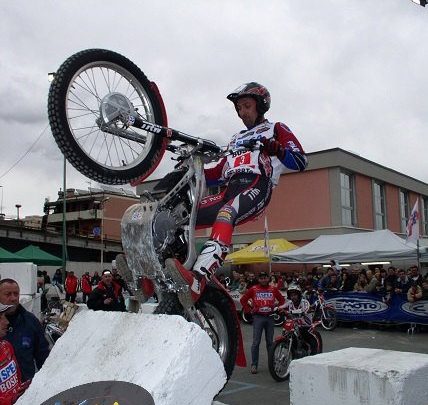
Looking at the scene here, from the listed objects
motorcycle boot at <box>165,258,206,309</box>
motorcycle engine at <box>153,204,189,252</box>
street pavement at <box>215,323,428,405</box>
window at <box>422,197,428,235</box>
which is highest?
window at <box>422,197,428,235</box>

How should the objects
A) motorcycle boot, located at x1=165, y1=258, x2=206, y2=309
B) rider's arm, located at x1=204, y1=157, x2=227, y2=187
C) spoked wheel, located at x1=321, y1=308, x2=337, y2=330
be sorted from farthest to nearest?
spoked wheel, located at x1=321, y1=308, x2=337, y2=330
rider's arm, located at x1=204, y1=157, x2=227, y2=187
motorcycle boot, located at x1=165, y1=258, x2=206, y2=309

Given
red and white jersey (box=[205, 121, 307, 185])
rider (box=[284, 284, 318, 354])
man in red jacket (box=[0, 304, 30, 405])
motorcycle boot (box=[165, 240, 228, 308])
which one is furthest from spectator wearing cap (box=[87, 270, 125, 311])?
motorcycle boot (box=[165, 240, 228, 308])

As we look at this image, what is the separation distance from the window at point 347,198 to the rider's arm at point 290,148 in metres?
30.2

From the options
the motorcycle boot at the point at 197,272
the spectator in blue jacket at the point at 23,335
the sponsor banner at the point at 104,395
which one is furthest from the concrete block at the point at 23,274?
the sponsor banner at the point at 104,395

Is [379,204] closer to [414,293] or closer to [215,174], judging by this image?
[414,293]

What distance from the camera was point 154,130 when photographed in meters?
4.25

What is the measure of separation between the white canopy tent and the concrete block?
1304 centimetres

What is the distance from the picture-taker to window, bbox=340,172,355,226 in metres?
34.6

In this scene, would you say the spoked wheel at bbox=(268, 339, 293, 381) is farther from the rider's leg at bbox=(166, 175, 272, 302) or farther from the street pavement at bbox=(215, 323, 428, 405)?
the rider's leg at bbox=(166, 175, 272, 302)

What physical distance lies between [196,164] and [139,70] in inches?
36.8

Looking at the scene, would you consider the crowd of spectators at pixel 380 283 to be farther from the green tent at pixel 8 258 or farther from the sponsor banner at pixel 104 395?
the sponsor banner at pixel 104 395

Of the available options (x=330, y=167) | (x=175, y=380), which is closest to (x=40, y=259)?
(x=330, y=167)

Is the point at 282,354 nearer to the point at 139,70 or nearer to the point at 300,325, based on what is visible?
the point at 300,325

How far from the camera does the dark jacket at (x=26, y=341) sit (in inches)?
166
